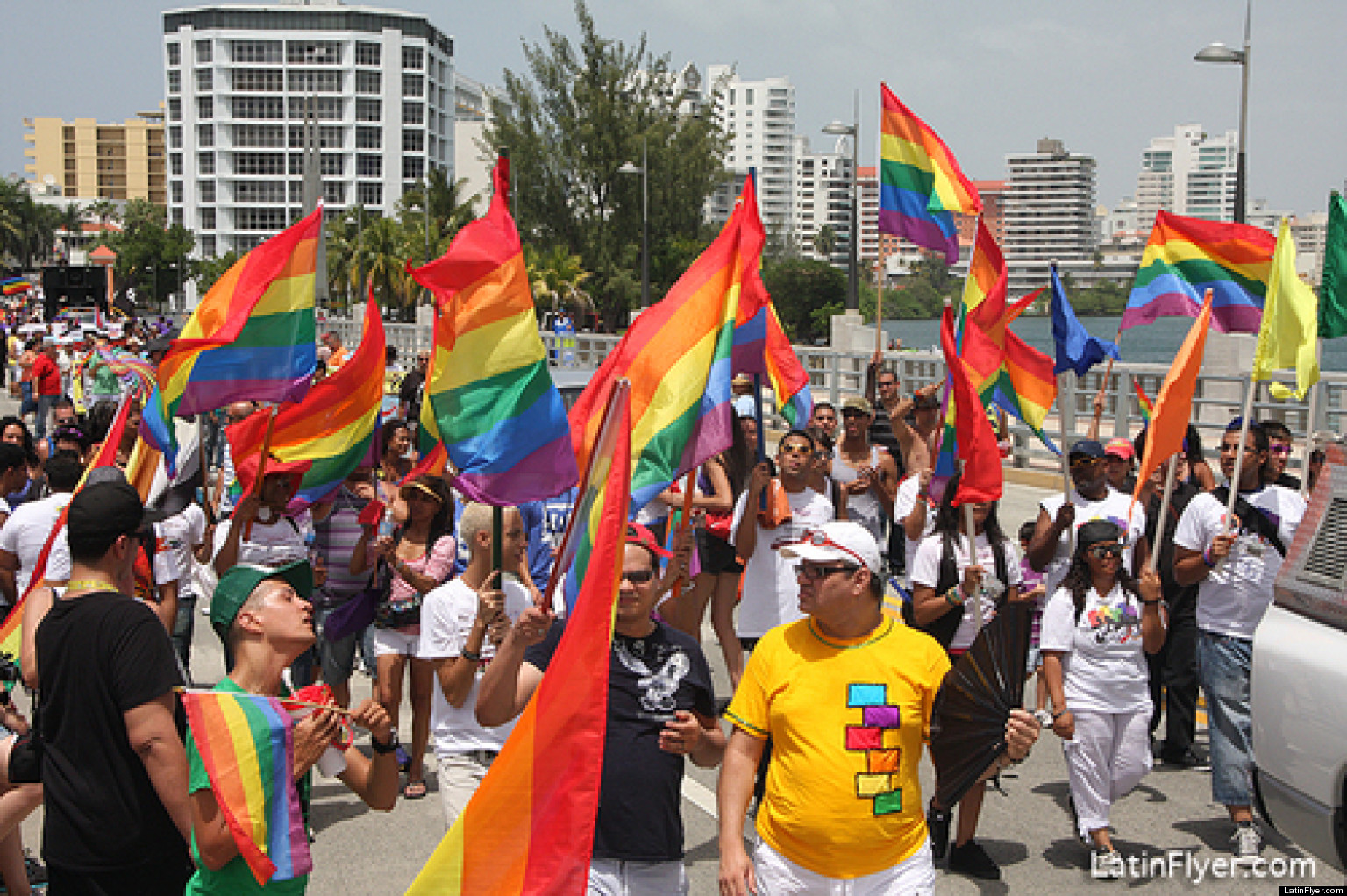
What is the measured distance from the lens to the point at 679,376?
195 inches

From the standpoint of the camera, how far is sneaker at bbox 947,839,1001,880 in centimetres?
572

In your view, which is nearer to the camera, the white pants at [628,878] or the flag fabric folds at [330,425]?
the white pants at [628,878]

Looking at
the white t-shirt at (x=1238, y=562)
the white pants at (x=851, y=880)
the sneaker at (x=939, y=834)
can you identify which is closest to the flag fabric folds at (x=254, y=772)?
the white pants at (x=851, y=880)

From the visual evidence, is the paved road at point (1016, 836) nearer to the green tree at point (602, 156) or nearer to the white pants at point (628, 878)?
the white pants at point (628, 878)

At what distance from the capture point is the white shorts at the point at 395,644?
6.58 m

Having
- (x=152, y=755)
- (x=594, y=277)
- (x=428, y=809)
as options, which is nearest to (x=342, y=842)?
(x=428, y=809)

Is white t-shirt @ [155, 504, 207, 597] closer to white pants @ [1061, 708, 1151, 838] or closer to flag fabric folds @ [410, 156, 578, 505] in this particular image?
flag fabric folds @ [410, 156, 578, 505]

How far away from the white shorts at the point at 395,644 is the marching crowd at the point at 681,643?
0.5 inches

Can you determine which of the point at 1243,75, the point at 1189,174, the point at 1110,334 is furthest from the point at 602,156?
the point at 1189,174

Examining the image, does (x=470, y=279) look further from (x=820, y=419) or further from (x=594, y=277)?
(x=594, y=277)

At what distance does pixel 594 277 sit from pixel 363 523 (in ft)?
194

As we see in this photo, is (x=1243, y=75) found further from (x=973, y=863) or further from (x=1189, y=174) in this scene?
(x=1189, y=174)

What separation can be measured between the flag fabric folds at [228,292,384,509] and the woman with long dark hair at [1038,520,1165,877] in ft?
11.7

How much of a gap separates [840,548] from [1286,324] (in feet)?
15.8
